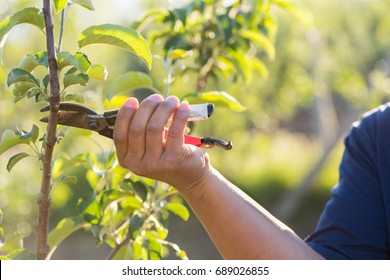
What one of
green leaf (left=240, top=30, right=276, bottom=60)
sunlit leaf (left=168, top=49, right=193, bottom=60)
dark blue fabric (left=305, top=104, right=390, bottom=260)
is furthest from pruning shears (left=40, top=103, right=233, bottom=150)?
green leaf (left=240, top=30, right=276, bottom=60)

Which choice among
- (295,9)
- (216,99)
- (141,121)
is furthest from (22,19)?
(295,9)

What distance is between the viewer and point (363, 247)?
5.30ft

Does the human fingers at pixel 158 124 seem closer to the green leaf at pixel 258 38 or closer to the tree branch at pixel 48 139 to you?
the tree branch at pixel 48 139

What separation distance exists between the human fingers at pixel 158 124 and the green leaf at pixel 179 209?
440mm

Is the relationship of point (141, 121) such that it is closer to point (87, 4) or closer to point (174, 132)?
point (174, 132)

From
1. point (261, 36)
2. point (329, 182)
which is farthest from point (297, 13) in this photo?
point (329, 182)

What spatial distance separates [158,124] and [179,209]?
0.49 meters

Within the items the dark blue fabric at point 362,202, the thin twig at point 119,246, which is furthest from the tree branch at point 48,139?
the dark blue fabric at point 362,202

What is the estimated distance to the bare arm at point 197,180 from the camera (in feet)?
3.51

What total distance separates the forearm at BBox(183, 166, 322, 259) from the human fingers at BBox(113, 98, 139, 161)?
0.19m

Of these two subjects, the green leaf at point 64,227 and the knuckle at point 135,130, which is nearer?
the knuckle at point 135,130

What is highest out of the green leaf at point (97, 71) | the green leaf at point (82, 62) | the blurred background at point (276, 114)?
the green leaf at point (82, 62)

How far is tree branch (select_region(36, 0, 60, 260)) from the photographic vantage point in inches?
41.9

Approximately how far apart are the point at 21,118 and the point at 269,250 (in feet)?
15.5
